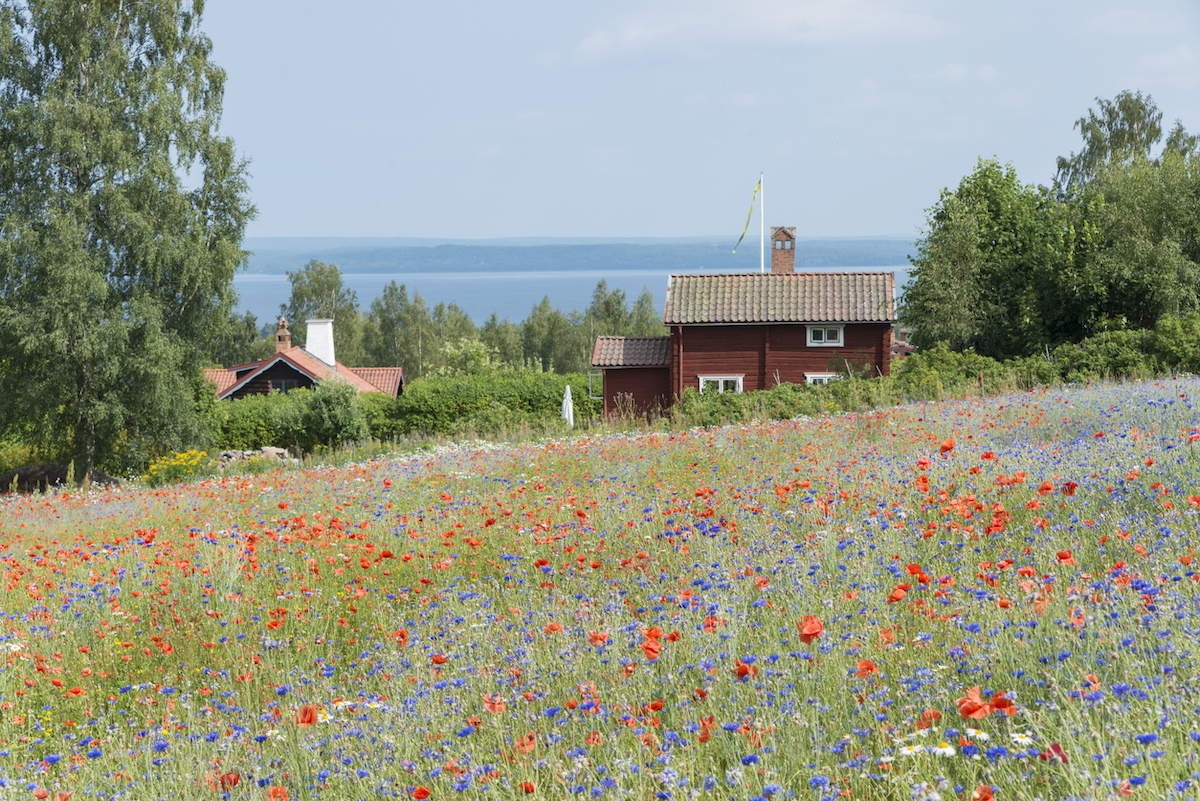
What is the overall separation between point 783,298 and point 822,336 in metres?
2.17

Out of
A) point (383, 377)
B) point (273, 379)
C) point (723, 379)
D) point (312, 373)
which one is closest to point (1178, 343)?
point (723, 379)

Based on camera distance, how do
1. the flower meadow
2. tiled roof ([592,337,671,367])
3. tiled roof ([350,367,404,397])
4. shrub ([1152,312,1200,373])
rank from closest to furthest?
1. the flower meadow
2. shrub ([1152,312,1200,373])
3. tiled roof ([592,337,671,367])
4. tiled roof ([350,367,404,397])

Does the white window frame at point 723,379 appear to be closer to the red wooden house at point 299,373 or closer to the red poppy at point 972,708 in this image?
the red wooden house at point 299,373

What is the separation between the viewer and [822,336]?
3634 centimetres

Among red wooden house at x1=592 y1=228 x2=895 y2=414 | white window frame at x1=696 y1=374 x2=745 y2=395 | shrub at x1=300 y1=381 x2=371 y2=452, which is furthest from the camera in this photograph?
white window frame at x1=696 y1=374 x2=745 y2=395

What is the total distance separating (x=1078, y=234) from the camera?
4112cm

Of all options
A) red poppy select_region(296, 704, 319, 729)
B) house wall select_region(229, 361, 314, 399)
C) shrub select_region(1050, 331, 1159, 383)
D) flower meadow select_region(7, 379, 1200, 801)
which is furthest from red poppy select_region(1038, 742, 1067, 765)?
house wall select_region(229, 361, 314, 399)

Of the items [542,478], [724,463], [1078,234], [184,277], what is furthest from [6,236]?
[1078,234]

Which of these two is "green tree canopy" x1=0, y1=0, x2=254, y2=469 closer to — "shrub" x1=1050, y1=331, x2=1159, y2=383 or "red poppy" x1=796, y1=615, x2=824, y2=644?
"shrub" x1=1050, y1=331, x2=1159, y2=383

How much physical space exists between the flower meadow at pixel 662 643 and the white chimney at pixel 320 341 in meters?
44.4

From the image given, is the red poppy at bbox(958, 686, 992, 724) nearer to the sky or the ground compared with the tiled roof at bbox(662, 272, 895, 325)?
nearer to the ground

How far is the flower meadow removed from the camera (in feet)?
8.99

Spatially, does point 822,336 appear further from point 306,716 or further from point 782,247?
point 306,716

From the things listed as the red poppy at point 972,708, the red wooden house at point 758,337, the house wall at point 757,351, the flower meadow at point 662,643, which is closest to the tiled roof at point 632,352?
the red wooden house at point 758,337
